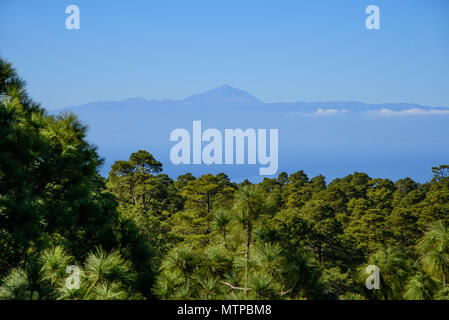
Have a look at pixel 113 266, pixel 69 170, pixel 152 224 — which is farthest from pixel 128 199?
pixel 113 266

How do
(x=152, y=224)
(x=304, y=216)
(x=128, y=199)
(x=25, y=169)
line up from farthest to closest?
(x=128, y=199) → (x=304, y=216) → (x=152, y=224) → (x=25, y=169)

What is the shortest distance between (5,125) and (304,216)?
49.7ft

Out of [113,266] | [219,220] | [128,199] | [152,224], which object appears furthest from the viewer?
[128,199]

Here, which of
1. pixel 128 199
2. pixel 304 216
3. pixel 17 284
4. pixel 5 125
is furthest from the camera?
pixel 128 199

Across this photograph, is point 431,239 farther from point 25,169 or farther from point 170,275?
point 25,169

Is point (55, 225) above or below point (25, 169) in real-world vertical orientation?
below

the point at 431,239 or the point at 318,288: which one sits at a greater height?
the point at 431,239

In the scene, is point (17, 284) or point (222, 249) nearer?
point (17, 284)

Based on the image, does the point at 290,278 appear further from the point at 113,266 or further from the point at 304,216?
the point at 304,216

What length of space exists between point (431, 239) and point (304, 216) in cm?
1440

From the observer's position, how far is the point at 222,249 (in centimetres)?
305

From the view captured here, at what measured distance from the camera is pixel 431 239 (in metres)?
2.99

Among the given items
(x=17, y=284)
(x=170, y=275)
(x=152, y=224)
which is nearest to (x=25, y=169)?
(x=17, y=284)

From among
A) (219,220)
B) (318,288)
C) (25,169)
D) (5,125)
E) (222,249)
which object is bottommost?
(318,288)
